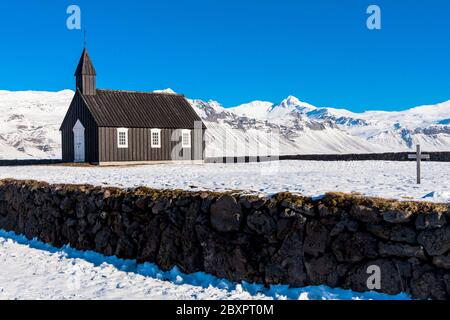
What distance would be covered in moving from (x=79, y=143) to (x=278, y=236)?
33325 millimetres

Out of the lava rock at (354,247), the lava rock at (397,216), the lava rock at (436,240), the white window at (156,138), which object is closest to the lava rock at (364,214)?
the lava rock at (397,216)

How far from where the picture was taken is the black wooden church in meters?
36.9

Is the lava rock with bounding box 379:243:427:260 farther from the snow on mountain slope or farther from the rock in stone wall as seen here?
the snow on mountain slope

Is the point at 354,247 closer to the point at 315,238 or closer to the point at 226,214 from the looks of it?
the point at 315,238

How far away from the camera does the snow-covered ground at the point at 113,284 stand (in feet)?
26.7

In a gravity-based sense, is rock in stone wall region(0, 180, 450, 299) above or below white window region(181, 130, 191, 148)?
below

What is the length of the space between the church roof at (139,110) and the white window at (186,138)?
476 millimetres

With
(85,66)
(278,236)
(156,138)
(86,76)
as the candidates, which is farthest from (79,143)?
(278,236)

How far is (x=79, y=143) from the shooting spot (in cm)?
3872

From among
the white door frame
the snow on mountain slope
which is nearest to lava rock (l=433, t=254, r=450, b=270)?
the white door frame

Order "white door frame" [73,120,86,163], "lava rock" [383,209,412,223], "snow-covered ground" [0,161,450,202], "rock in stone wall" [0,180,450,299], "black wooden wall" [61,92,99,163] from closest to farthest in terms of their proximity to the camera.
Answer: "rock in stone wall" [0,180,450,299], "lava rock" [383,209,412,223], "snow-covered ground" [0,161,450,202], "black wooden wall" [61,92,99,163], "white door frame" [73,120,86,163]

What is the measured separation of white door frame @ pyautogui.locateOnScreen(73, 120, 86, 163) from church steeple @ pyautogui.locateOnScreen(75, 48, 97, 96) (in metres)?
2.87

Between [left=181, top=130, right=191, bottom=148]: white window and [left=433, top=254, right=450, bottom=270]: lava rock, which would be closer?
[left=433, top=254, right=450, bottom=270]: lava rock

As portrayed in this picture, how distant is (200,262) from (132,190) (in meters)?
3.05
